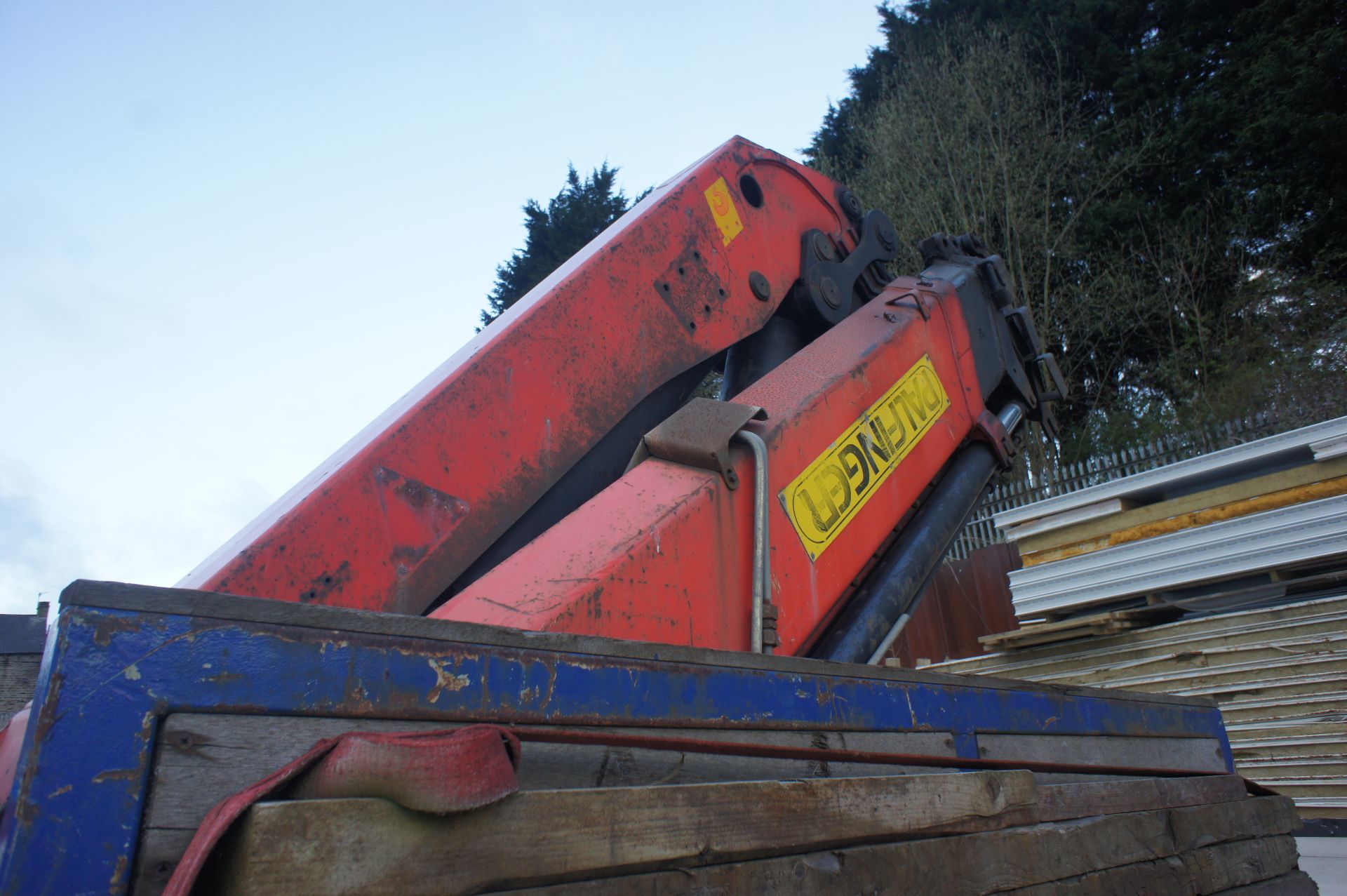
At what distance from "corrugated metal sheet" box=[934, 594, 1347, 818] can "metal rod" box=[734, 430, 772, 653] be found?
3.76 metres

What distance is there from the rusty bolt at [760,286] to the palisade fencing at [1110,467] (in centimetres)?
787

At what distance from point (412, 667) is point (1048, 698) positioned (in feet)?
5.47

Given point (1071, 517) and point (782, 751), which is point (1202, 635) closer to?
point (1071, 517)

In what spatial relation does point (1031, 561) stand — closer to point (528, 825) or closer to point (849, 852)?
point (849, 852)

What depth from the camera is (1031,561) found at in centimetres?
655

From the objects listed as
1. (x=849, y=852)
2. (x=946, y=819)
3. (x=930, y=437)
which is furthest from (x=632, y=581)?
(x=930, y=437)

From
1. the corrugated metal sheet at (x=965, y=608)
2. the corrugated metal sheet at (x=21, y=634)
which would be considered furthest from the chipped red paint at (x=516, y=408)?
the corrugated metal sheet at (x=965, y=608)

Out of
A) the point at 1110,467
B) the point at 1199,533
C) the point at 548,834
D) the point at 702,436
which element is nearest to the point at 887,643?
the point at 702,436

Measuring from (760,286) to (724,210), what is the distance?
265 millimetres

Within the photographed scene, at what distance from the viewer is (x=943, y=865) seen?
1.48 m

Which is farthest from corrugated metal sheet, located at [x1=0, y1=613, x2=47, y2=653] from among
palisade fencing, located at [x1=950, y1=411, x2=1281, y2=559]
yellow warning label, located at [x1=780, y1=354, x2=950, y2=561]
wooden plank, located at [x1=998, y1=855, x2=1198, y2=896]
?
palisade fencing, located at [x1=950, y1=411, x2=1281, y2=559]

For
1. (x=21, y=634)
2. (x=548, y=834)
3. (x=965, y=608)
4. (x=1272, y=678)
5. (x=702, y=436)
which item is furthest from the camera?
(x=965, y=608)

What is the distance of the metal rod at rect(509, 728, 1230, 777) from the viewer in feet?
3.79

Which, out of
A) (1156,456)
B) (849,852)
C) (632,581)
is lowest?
(849,852)
